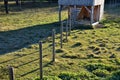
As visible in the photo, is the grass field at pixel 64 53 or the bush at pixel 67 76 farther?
the grass field at pixel 64 53

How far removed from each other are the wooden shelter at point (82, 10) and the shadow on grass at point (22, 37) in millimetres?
2156

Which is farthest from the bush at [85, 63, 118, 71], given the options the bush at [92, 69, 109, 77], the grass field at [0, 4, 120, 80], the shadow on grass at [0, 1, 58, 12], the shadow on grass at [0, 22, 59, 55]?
the shadow on grass at [0, 1, 58, 12]

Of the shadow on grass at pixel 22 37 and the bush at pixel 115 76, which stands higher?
the shadow on grass at pixel 22 37

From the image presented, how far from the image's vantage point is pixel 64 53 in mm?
15266

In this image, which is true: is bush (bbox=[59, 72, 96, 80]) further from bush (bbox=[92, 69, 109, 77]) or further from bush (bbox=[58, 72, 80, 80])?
bush (bbox=[92, 69, 109, 77])

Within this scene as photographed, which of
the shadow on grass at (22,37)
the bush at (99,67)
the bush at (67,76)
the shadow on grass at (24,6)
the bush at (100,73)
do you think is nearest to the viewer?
the bush at (67,76)

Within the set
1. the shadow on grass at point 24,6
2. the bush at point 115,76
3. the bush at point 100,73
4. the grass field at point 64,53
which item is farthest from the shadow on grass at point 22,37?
the shadow on grass at point 24,6

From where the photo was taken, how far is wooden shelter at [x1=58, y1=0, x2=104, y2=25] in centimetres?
2292

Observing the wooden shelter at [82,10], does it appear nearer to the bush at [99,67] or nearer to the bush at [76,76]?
the bush at [99,67]

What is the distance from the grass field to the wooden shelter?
70.9 inches

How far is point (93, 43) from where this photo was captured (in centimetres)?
1781

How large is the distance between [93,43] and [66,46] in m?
2.11

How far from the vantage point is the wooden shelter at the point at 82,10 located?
75.2 ft

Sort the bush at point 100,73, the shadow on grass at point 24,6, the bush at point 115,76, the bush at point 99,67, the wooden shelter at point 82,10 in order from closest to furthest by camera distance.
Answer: the bush at point 115,76
the bush at point 100,73
the bush at point 99,67
the wooden shelter at point 82,10
the shadow on grass at point 24,6
